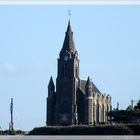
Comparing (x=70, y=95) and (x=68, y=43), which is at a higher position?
(x=68, y=43)

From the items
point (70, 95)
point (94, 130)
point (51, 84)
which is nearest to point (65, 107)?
point (70, 95)

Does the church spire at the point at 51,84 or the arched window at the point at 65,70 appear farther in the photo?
the church spire at the point at 51,84

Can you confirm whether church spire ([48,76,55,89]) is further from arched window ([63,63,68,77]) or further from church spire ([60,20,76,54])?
church spire ([60,20,76,54])

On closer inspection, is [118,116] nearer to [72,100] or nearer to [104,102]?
[72,100]

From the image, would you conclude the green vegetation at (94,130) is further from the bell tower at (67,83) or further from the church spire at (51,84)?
the church spire at (51,84)

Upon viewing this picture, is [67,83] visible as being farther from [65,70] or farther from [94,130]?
[94,130]

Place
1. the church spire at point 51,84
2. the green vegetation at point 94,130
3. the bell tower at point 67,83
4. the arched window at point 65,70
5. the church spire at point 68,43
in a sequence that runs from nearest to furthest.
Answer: the green vegetation at point 94,130 → the bell tower at point 67,83 → the arched window at point 65,70 → the church spire at point 68,43 → the church spire at point 51,84

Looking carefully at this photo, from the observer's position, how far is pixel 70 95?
9669 centimetres

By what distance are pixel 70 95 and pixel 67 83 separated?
7.69ft

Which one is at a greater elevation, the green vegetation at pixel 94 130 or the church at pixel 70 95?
the church at pixel 70 95

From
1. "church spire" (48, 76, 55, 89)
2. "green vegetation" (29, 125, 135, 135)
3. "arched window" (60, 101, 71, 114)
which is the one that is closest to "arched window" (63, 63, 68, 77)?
"church spire" (48, 76, 55, 89)

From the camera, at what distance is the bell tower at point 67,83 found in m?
95.7

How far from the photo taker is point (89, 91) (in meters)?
97.2

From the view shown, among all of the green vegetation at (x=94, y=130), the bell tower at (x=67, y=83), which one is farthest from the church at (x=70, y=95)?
the green vegetation at (x=94, y=130)
